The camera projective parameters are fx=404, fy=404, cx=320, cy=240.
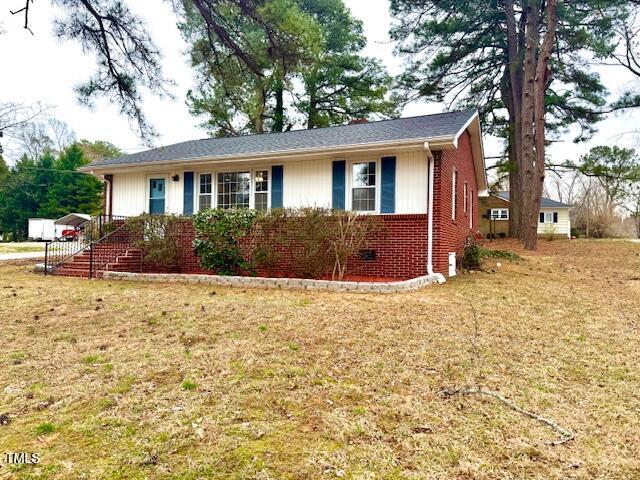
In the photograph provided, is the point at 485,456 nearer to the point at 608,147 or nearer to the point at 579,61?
the point at 579,61

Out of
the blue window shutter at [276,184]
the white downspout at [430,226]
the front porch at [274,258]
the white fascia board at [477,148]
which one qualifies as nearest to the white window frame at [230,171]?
the blue window shutter at [276,184]

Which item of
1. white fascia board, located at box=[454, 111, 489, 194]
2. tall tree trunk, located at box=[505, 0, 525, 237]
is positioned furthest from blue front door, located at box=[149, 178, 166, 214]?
tall tree trunk, located at box=[505, 0, 525, 237]

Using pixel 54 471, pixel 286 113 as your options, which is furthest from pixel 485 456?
pixel 286 113

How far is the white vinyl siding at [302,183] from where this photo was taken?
912 cm

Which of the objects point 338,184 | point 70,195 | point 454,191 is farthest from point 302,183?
point 70,195

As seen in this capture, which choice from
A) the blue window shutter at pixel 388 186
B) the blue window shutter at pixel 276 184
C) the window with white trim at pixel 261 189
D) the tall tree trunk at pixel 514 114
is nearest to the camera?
the blue window shutter at pixel 388 186

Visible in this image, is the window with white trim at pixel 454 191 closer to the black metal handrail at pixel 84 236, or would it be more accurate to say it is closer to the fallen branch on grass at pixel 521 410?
the fallen branch on grass at pixel 521 410

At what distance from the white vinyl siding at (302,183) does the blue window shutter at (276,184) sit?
11 centimetres

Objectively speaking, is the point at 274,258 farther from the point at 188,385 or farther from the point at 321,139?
the point at 188,385

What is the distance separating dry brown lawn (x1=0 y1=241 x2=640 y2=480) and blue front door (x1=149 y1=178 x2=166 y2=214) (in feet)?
20.9

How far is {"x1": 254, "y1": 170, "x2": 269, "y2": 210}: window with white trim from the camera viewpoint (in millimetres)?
10859

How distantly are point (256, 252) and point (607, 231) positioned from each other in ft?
94.3

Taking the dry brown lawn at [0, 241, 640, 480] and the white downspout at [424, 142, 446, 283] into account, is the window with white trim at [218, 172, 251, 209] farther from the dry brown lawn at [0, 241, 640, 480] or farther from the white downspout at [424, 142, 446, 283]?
the dry brown lawn at [0, 241, 640, 480]

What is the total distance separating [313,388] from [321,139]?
344 inches
